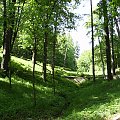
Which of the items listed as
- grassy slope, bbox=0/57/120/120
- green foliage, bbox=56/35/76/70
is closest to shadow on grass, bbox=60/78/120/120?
grassy slope, bbox=0/57/120/120

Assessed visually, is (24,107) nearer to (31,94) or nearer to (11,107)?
(11,107)

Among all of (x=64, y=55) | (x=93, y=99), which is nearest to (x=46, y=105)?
(x=93, y=99)

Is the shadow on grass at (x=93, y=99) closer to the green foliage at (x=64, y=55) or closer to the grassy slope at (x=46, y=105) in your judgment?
the grassy slope at (x=46, y=105)

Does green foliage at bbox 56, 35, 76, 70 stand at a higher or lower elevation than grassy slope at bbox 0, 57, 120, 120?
higher

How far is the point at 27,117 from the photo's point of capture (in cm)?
1638

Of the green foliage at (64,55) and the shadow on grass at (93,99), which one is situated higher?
the green foliage at (64,55)

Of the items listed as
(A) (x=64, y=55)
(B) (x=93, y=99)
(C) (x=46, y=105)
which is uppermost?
(A) (x=64, y=55)

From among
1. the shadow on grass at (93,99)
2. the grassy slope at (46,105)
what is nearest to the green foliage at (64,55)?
the shadow on grass at (93,99)

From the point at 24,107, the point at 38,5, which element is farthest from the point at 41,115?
the point at 38,5

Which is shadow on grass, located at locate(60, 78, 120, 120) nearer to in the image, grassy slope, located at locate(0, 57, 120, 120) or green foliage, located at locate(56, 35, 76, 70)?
grassy slope, located at locate(0, 57, 120, 120)

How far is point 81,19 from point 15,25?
13.4m

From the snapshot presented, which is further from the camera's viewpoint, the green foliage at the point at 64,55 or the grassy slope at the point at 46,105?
the green foliage at the point at 64,55

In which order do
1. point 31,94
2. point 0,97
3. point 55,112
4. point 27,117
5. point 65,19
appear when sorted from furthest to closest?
point 65,19, point 31,94, point 0,97, point 55,112, point 27,117

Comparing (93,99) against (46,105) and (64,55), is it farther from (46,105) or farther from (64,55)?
(64,55)
